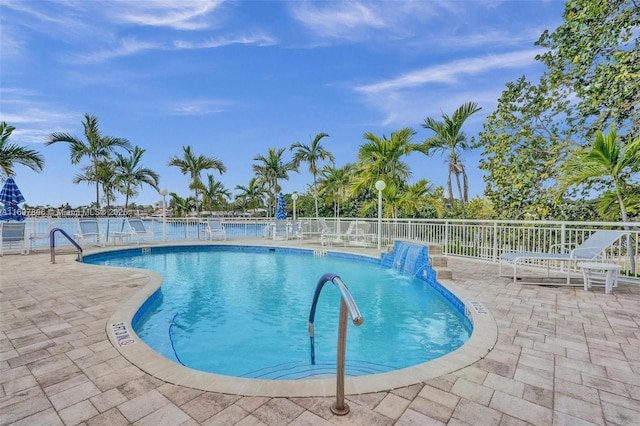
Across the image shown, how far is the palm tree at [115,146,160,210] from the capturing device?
778 inches

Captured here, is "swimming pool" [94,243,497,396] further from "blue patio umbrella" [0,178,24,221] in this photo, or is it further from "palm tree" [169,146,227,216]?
"palm tree" [169,146,227,216]

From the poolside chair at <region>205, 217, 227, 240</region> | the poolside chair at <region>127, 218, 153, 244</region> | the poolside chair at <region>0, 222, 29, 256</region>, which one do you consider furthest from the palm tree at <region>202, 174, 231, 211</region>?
the poolside chair at <region>0, 222, 29, 256</region>

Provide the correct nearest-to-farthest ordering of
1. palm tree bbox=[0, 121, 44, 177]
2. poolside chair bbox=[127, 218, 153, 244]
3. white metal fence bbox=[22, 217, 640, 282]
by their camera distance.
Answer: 1. white metal fence bbox=[22, 217, 640, 282]
2. palm tree bbox=[0, 121, 44, 177]
3. poolside chair bbox=[127, 218, 153, 244]

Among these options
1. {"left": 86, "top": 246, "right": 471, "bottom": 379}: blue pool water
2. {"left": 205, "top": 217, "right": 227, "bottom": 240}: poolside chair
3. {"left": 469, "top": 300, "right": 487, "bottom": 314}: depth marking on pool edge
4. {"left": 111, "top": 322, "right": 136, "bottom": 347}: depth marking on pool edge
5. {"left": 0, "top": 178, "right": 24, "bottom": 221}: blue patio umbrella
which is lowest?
{"left": 86, "top": 246, "right": 471, "bottom": 379}: blue pool water

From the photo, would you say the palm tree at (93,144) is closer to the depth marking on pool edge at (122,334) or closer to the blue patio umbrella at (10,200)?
the blue patio umbrella at (10,200)

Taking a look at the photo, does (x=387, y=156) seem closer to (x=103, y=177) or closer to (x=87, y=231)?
(x=87, y=231)

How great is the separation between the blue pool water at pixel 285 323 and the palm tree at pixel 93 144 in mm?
12267

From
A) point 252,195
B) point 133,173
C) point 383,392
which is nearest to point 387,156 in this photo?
point 383,392

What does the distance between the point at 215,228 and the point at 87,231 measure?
14.4 ft

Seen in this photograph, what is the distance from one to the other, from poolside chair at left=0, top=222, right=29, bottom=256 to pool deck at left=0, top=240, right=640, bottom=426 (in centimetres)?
680

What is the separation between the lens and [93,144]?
53.0 ft

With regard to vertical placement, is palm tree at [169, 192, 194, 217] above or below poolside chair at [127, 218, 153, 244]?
above

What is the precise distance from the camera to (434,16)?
389 inches

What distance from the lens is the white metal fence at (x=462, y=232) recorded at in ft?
20.3
